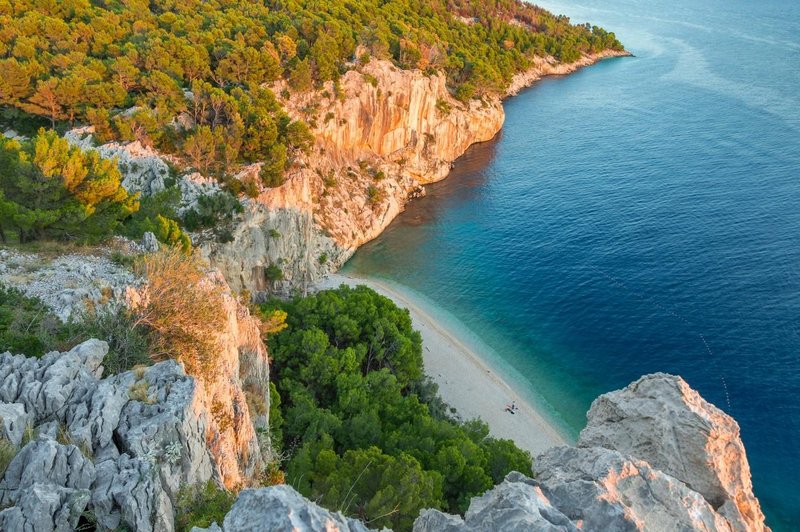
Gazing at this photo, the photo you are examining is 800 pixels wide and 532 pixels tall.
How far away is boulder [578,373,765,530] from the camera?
46.5 ft

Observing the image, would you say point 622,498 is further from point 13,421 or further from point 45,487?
point 13,421

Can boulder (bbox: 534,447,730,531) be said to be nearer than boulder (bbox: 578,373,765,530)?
Yes

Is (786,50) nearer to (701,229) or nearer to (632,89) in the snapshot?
(632,89)

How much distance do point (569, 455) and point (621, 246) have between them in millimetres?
41767

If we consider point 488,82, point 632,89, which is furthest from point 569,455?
point 632,89

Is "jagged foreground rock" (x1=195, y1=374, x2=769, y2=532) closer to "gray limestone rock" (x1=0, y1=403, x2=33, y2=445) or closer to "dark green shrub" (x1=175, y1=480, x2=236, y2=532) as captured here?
Answer: "dark green shrub" (x1=175, y1=480, x2=236, y2=532)

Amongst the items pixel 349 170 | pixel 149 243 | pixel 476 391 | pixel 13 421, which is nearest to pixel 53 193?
pixel 149 243

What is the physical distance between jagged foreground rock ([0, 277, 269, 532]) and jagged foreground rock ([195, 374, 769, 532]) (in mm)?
2729

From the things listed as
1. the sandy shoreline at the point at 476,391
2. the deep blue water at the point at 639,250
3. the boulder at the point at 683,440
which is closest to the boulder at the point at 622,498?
the boulder at the point at 683,440

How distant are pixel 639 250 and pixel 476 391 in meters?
Result: 24.7

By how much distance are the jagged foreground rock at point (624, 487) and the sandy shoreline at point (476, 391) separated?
55.5 feet

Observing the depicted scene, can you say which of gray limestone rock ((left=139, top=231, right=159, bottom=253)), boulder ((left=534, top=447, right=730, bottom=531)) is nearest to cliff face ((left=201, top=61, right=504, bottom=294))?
gray limestone rock ((left=139, top=231, right=159, bottom=253))

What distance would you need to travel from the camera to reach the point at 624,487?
37.6 ft

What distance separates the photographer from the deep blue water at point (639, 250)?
3697 centimetres
